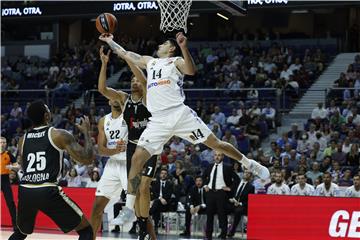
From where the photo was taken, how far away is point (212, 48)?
2745cm

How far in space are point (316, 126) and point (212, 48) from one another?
8581 millimetres

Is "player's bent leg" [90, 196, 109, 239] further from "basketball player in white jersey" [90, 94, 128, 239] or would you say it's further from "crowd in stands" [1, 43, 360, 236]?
"crowd in stands" [1, 43, 360, 236]

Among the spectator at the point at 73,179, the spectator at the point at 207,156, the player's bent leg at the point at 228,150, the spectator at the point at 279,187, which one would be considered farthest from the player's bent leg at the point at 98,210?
the spectator at the point at 207,156

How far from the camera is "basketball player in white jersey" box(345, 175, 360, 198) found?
602 inches

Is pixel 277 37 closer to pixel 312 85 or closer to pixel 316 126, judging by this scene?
pixel 312 85

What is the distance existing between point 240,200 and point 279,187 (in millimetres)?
905

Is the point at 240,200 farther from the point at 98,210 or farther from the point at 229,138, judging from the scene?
the point at 98,210

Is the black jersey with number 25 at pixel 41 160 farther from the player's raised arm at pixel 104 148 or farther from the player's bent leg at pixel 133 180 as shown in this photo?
the player's raised arm at pixel 104 148

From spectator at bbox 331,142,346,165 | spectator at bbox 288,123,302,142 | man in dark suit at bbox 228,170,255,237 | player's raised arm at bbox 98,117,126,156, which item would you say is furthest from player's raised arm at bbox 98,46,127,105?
spectator at bbox 288,123,302,142

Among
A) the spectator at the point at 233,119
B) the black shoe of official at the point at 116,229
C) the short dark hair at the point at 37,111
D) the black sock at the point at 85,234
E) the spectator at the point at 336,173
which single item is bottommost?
the black shoe of official at the point at 116,229

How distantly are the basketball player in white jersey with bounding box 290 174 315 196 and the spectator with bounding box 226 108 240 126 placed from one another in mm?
5432

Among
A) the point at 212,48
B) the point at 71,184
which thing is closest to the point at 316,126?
the point at 71,184

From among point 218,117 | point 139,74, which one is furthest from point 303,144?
point 139,74

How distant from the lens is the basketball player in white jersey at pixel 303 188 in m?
15.6
